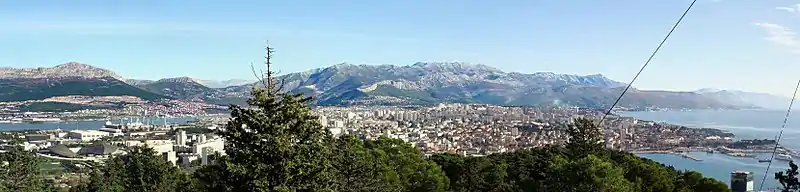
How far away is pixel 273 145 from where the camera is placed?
832 centimetres

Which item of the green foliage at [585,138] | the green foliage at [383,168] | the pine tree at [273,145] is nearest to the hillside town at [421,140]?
the green foliage at [383,168]

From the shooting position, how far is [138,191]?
66.9ft

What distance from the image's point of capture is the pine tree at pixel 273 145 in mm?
8281

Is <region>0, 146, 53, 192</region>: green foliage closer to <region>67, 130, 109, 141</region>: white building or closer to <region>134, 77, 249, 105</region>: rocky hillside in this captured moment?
<region>67, 130, 109, 141</region>: white building

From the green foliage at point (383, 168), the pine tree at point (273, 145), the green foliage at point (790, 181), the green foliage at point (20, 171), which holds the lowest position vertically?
the green foliage at point (20, 171)

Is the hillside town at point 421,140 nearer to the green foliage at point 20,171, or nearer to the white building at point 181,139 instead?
the white building at point 181,139

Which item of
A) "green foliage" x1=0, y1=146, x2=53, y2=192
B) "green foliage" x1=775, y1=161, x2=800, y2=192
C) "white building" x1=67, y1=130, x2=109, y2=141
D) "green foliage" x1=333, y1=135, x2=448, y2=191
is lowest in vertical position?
"white building" x1=67, y1=130, x2=109, y2=141

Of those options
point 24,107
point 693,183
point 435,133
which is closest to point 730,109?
point 435,133

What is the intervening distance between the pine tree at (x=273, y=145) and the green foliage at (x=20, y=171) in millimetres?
15284

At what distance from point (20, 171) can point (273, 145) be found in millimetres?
17208

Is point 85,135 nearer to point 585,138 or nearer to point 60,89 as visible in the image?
point 585,138

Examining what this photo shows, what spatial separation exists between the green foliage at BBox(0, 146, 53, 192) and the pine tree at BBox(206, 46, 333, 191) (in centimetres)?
1528

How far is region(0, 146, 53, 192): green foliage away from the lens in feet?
69.6

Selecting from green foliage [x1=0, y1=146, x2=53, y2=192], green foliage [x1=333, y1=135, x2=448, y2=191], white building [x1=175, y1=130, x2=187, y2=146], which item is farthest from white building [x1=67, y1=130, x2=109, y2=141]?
Result: green foliage [x1=333, y1=135, x2=448, y2=191]
